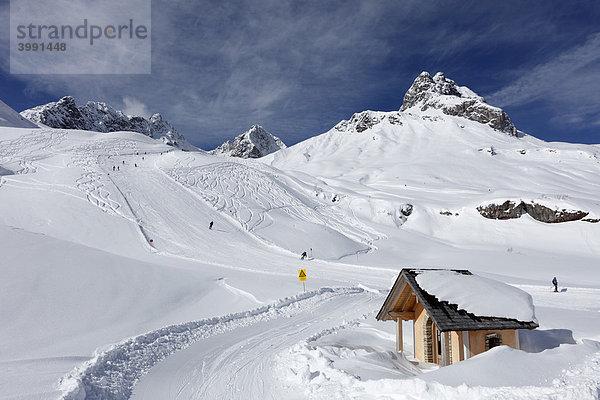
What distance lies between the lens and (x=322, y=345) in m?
12.2

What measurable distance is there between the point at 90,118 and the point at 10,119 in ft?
254

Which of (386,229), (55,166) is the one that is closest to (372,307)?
(386,229)

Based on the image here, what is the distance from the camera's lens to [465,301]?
10203 millimetres

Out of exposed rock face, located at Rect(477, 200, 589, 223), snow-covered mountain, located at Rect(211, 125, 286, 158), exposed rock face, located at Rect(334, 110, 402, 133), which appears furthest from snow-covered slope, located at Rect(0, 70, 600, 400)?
snow-covered mountain, located at Rect(211, 125, 286, 158)

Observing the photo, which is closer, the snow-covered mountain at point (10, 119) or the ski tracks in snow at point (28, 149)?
the ski tracks in snow at point (28, 149)

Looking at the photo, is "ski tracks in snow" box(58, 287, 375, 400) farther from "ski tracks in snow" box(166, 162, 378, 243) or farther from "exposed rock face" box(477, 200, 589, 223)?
"exposed rock face" box(477, 200, 589, 223)

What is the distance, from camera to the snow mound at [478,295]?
10.1 metres

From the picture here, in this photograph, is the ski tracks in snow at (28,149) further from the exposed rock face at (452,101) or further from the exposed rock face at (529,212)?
the exposed rock face at (452,101)

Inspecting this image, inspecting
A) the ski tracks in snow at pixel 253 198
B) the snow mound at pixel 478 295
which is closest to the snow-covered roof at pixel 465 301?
the snow mound at pixel 478 295

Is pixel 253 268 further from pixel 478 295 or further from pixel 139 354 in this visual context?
pixel 478 295

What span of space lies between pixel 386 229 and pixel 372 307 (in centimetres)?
2227

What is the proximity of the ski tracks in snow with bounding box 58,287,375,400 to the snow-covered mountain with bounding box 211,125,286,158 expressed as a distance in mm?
140737

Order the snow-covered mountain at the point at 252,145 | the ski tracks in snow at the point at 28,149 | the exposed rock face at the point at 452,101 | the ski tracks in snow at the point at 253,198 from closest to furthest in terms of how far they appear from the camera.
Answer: the ski tracks in snow at the point at 253,198
the ski tracks in snow at the point at 28,149
the exposed rock face at the point at 452,101
the snow-covered mountain at the point at 252,145

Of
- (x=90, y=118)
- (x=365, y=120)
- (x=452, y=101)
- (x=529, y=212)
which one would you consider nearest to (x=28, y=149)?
(x=529, y=212)
